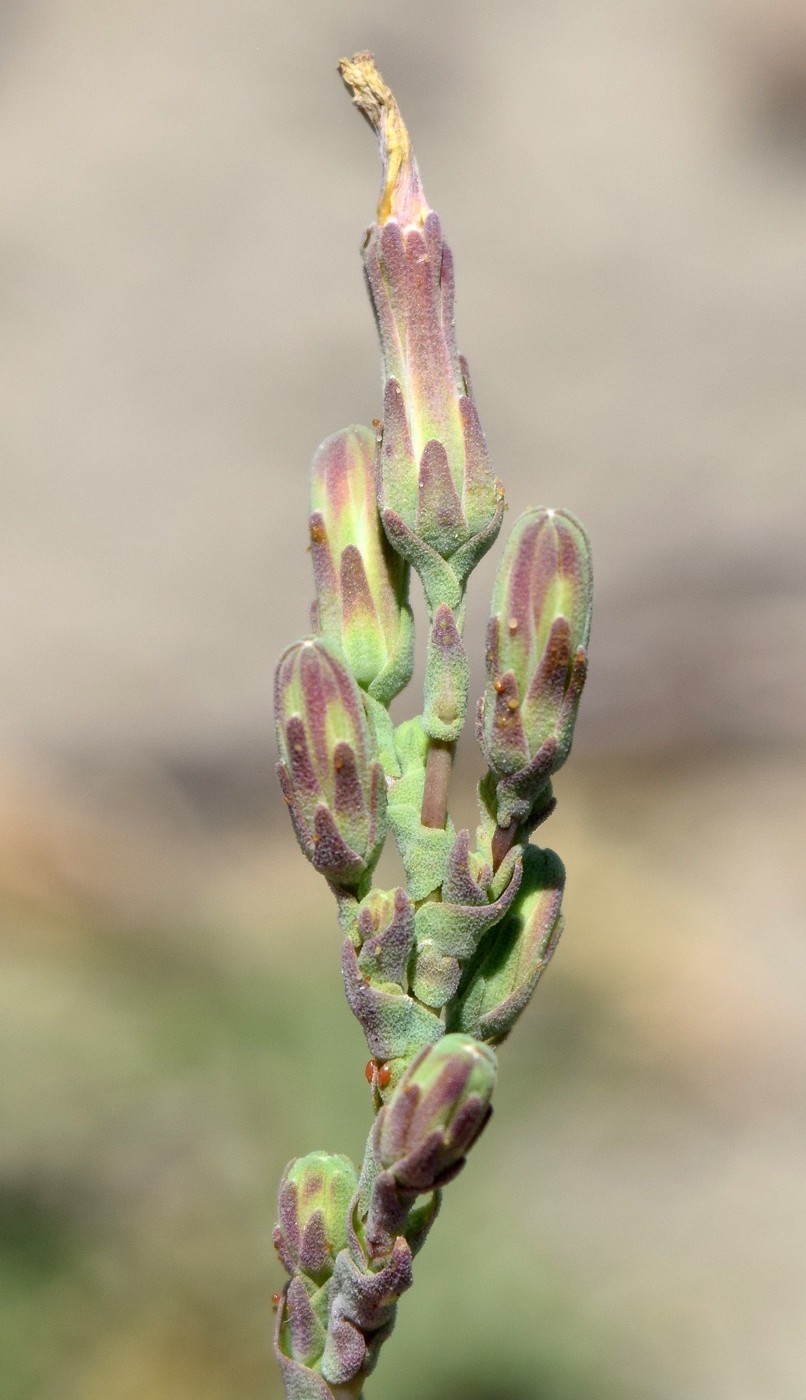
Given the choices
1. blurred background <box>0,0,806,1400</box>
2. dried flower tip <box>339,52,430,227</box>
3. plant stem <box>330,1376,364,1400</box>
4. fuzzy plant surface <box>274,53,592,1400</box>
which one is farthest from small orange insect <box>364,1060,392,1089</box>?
blurred background <box>0,0,806,1400</box>

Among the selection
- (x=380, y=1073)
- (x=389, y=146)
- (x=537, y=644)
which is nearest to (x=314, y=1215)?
(x=380, y=1073)

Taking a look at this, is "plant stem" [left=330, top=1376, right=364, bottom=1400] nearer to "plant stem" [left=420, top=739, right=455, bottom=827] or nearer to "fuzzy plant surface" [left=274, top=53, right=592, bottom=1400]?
"fuzzy plant surface" [left=274, top=53, right=592, bottom=1400]

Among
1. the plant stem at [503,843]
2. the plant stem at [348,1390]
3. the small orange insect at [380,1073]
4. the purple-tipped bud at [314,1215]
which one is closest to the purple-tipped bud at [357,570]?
the plant stem at [503,843]

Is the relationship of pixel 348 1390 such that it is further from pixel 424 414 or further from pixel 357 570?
pixel 424 414

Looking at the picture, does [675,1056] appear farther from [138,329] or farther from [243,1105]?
[138,329]

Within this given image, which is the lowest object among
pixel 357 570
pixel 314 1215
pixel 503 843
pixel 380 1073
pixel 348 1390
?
pixel 348 1390

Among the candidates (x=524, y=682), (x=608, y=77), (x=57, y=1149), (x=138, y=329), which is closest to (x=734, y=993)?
(x=57, y=1149)
